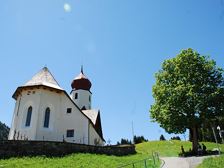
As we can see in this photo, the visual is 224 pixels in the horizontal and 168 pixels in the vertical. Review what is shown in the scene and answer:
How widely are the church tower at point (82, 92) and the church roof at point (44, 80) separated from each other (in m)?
11.8

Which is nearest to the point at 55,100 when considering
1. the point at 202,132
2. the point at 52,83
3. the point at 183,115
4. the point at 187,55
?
the point at 52,83

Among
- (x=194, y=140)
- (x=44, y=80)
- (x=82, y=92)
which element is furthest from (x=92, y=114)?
(x=194, y=140)

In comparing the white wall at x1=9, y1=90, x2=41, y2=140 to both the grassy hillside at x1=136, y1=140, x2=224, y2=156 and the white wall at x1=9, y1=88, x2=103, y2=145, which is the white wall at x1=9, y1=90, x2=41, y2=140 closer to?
the white wall at x1=9, y1=88, x2=103, y2=145

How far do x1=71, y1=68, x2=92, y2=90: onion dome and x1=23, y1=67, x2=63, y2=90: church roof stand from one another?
39.3 feet

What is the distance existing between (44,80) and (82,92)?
1433 cm

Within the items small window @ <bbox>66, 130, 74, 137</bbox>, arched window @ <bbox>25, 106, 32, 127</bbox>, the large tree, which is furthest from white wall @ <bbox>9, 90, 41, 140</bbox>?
the large tree

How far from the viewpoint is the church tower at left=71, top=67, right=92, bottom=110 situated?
46.6 metres

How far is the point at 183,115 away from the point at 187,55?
8.35 m

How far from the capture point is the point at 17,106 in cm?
3244

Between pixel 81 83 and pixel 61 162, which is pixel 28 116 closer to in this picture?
pixel 61 162

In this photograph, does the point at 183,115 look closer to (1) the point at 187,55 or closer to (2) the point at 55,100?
(1) the point at 187,55

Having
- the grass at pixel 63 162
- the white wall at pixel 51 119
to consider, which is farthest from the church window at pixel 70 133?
the grass at pixel 63 162

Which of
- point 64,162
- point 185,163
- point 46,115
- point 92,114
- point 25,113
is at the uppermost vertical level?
point 92,114

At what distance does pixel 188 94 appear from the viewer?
98.5ft
